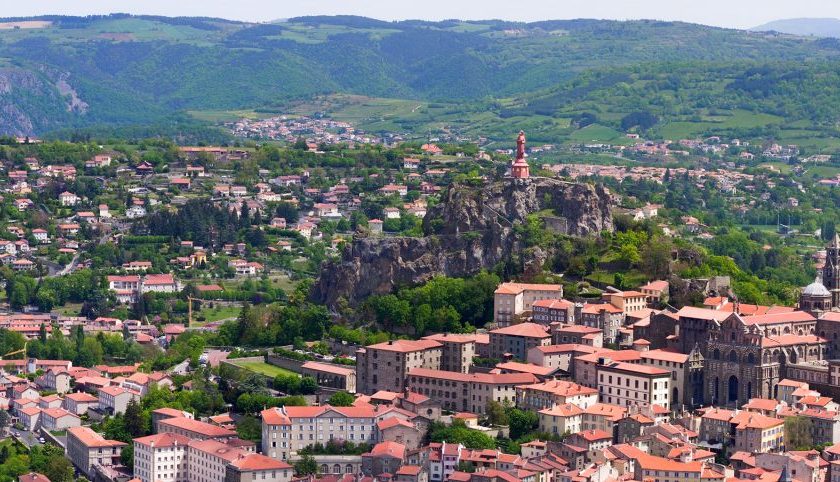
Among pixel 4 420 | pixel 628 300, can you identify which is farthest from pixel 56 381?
pixel 628 300

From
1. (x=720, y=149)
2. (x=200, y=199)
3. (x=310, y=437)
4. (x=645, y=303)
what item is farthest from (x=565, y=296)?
(x=720, y=149)

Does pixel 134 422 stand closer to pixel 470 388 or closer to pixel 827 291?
pixel 470 388

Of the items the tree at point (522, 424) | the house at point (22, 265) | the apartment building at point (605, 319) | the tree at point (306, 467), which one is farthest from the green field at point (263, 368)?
the house at point (22, 265)

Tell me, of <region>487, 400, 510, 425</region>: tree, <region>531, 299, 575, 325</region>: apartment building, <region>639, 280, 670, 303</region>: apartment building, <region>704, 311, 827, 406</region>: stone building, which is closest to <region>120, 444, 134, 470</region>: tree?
<region>487, 400, 510, 425</region>: tree

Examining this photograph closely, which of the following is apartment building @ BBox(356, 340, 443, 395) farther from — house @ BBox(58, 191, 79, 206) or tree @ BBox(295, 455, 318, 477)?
house @ BBox(58, 191, 79, 206)

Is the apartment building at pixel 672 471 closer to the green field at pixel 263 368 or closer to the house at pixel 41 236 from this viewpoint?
the green field at pixel 263 368

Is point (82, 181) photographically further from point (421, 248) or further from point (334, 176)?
point (421, 248)
